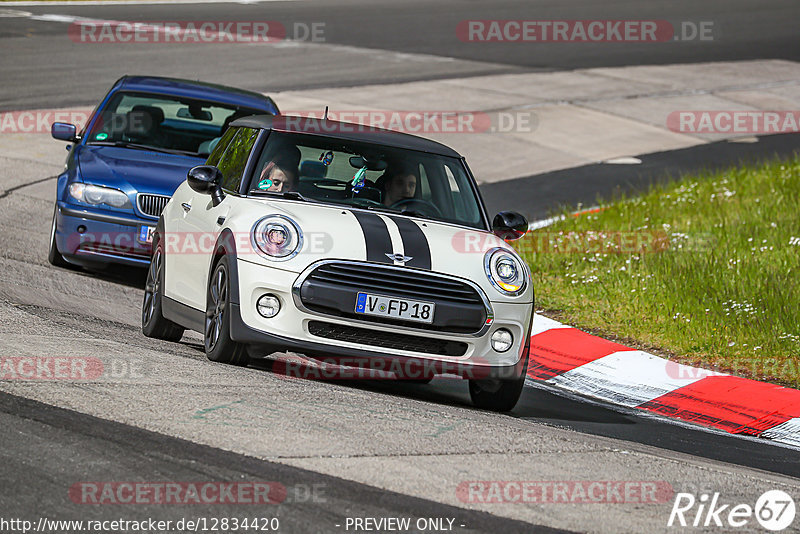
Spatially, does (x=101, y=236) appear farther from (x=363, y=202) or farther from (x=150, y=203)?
(x=363, y=202)

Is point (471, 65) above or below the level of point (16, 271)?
above

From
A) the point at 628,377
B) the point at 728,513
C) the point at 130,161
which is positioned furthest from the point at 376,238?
the point at 130,161

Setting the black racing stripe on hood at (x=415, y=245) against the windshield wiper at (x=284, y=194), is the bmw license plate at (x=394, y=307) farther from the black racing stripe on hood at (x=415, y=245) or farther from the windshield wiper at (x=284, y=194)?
the windshield wiper at (x=284, y=194)

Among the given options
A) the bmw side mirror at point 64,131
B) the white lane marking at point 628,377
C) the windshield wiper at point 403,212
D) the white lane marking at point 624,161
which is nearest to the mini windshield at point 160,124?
the bmw side mirror at point 64,131

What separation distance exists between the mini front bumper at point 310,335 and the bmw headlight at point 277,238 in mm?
93

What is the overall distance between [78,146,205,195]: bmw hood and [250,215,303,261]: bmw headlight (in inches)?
128

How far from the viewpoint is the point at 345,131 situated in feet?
26.9

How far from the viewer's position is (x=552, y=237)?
13.2 meters

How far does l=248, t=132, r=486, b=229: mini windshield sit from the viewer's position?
25.8ft

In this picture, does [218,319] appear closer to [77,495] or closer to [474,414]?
[474,414]

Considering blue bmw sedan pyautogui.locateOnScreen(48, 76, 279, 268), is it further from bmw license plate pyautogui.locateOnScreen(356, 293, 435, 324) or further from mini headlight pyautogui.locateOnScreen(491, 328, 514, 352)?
mini headlight pyautogui.locateOnScreen(491, 328, 514, 352)

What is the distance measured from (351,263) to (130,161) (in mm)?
4164

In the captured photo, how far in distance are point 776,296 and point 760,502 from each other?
5.09 metres

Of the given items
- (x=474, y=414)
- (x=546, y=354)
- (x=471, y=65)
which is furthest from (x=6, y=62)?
(x=474, y=414)
